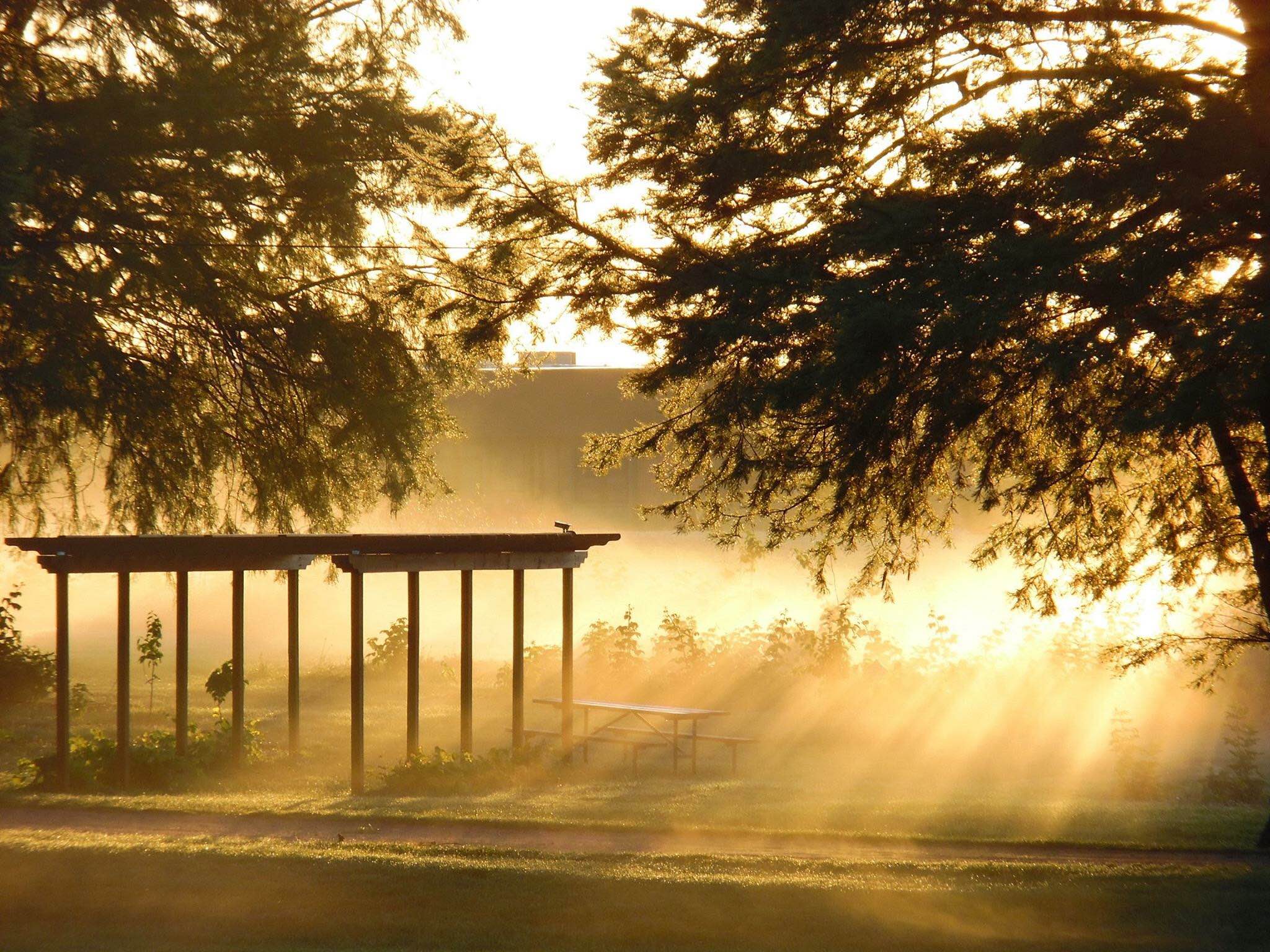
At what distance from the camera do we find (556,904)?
699 cm

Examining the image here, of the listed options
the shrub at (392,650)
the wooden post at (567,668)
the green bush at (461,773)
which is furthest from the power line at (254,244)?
the shrub at (392,650)

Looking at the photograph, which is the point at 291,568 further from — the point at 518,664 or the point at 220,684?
the point at 220,684

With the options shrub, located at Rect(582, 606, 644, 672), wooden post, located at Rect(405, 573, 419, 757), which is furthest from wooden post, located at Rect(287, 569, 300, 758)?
shrub, located at Rect(582, 606, 644, 672)

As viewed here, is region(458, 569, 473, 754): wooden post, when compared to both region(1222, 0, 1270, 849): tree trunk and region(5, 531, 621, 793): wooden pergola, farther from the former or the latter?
region(1222, 0, 1270, 849): tree trunk

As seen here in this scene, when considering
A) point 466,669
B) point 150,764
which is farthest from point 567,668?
point 150,764

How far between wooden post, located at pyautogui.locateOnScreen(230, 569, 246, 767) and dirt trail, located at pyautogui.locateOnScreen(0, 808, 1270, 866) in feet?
7.43

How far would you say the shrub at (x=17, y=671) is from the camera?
15648mm

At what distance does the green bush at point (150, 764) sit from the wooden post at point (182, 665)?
0.15 m

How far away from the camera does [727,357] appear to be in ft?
28.8

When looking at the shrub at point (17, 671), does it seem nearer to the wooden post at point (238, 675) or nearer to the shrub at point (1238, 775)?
the wooden post at point (238, 675)

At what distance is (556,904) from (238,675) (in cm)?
583

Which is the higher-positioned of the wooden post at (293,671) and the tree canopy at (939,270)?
the tree canopy at (939,270)

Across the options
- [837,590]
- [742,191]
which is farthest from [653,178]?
[837,590]

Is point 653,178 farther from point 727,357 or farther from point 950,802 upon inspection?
point 950,802
